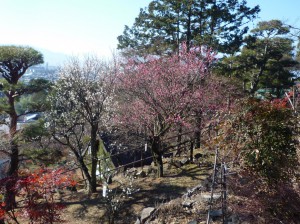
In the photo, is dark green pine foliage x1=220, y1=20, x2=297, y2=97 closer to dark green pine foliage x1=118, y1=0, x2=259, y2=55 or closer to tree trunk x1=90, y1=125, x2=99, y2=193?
dark green pine foliage x1=118, y1=0, x2=259, y2=55

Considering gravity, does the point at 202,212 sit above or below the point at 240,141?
below

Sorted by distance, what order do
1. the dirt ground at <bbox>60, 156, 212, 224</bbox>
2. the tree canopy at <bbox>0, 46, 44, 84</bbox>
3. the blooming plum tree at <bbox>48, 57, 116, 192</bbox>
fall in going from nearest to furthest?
the dirt ground at <bbox>60, 156, 212, 224</bbox> → the tree canopy at <bbox>0, 46, 44, 84</bbox> → the blooming plum tree at <bbox>48, 57, 116, 192</bbox>

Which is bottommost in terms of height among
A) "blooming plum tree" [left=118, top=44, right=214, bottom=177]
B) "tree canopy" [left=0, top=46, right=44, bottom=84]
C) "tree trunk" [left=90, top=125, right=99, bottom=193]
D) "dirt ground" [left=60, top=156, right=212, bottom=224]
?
"dirt ground" [left=60, top=156, right=212, bottom=224]

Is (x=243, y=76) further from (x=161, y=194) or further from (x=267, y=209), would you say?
(x=267, y=209)

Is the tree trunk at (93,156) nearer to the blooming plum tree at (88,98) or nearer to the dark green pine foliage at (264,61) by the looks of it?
the blooming plum tree at (88,98)

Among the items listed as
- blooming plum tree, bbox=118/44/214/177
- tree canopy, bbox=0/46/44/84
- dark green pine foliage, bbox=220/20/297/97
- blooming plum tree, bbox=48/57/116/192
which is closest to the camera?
tree canopy, bbox=0/46/44/84

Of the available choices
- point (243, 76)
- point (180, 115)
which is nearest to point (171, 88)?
point (180, 115)

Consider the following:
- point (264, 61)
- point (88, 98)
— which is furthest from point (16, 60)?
point (264, 61)

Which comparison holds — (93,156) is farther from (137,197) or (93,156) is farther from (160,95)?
(160,95)

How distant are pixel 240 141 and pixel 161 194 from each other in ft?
17.3

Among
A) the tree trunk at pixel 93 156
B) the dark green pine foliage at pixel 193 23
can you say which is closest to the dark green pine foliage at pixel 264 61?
the dark green pine foliage at pixel 193 23

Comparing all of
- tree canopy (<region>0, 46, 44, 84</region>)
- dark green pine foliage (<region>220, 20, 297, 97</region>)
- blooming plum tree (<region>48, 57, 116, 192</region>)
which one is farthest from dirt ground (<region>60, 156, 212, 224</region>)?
dark green pine foliage (<region>220, 20, 297, 97</region>)

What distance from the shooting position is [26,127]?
9.97 m

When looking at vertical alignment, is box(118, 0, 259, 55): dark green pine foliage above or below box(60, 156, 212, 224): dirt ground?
above
